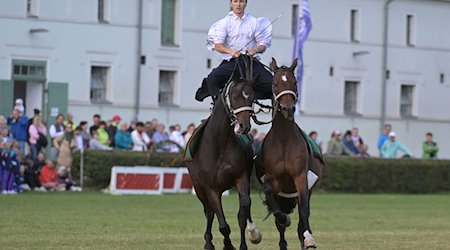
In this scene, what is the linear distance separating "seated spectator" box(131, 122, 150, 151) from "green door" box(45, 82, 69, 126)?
8.62 metres

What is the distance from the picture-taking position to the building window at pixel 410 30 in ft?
188

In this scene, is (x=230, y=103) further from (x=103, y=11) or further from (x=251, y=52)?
(x=103, y=11)

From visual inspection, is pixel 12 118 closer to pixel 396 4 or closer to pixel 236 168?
pixel 236 168

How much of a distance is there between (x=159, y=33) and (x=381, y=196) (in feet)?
49.6

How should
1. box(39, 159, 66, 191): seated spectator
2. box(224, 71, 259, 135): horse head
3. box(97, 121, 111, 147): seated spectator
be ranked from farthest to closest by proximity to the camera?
1. box(97, 121, 111, 147): seated spectator
2. box(39, 159, 66, 191): seated spectator
3. box(224, 71, 259, 135): horse head

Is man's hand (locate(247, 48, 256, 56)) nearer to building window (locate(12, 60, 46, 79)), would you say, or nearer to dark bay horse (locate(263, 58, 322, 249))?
dark bay horse (locate(263, 58, 322, 249))

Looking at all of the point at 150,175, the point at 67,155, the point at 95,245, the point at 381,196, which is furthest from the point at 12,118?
the point at 95,245

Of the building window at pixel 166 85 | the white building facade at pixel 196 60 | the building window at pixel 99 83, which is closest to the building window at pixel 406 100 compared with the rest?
the white building facade at pixel 196 60

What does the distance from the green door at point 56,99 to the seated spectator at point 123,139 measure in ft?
28.7

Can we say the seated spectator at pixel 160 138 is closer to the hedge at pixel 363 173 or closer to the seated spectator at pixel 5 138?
the hedge at pixel 363 173

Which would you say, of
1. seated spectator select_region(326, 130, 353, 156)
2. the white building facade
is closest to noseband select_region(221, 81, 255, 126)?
seated spectator select_region(326, 130, 353, 156)

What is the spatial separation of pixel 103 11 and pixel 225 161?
32.3 meters

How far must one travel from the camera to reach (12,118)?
3228 centimetres

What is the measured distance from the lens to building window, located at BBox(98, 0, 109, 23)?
46.7 metres
